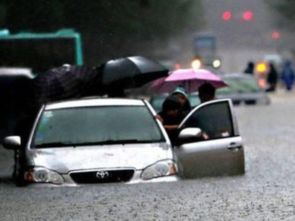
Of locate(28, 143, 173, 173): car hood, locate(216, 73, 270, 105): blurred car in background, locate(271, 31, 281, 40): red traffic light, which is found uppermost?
locate(28, 143, 173, 173): car hood

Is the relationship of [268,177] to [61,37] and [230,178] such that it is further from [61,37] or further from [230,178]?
[61,37]

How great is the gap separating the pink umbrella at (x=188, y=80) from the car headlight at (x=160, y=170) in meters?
4.88

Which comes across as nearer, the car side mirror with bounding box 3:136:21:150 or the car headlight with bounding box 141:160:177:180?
the car headlight with bounding box 141:160:177:180

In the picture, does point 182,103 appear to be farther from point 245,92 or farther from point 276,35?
point 276,35

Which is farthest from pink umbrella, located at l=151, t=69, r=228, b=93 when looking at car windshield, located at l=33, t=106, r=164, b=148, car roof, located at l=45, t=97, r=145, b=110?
car windshield, located at l=33, t=106, r=164, b=148

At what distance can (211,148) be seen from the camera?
639 inches

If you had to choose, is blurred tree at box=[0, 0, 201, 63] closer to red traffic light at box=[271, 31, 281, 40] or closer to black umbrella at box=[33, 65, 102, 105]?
black umbrella at box=[33, 65, 102, 105]

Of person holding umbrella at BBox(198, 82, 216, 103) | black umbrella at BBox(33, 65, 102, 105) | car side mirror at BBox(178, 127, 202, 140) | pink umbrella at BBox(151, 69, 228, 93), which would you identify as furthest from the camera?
black umbrella at BBox(33, 65, 102, 105)

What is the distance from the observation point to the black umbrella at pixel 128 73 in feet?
62.0

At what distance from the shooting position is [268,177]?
1695 cm

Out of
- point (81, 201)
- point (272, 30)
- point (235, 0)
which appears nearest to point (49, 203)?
point (81, 201)

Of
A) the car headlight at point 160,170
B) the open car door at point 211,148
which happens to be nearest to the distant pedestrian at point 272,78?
the open car door at point 211,148

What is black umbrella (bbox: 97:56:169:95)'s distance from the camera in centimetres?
1891

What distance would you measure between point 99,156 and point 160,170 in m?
0.74
